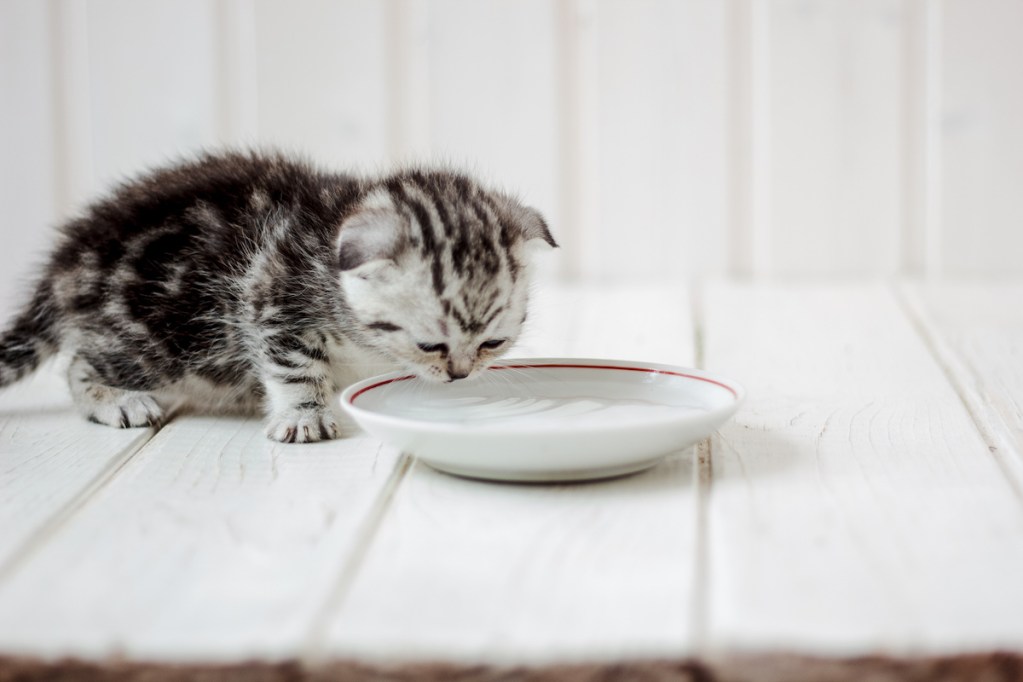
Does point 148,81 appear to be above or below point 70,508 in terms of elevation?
above

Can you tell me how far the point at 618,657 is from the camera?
101 cm

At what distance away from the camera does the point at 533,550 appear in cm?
124

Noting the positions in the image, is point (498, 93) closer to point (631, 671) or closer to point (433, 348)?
point (433, 348)

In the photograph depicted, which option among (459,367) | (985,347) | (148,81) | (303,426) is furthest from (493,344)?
(148,81)

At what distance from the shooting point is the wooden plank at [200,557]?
1054 mm

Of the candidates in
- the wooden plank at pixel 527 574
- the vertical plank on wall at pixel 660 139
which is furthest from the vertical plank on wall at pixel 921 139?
Result: the wooden plank at pixel 527 574

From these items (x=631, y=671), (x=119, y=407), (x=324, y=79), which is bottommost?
(x=631, y=671)

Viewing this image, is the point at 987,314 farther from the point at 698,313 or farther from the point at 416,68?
the point at 416,68

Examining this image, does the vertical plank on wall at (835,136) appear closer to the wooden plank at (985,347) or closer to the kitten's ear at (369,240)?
A: the wooden plank at (985,347)

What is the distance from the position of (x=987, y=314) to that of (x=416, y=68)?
172 centimetres

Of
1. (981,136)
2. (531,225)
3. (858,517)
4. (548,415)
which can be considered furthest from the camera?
(981,136)

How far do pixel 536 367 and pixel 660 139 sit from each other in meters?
1.74

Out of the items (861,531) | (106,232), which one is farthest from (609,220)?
(861,531)

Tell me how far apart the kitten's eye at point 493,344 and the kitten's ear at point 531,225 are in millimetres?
184
